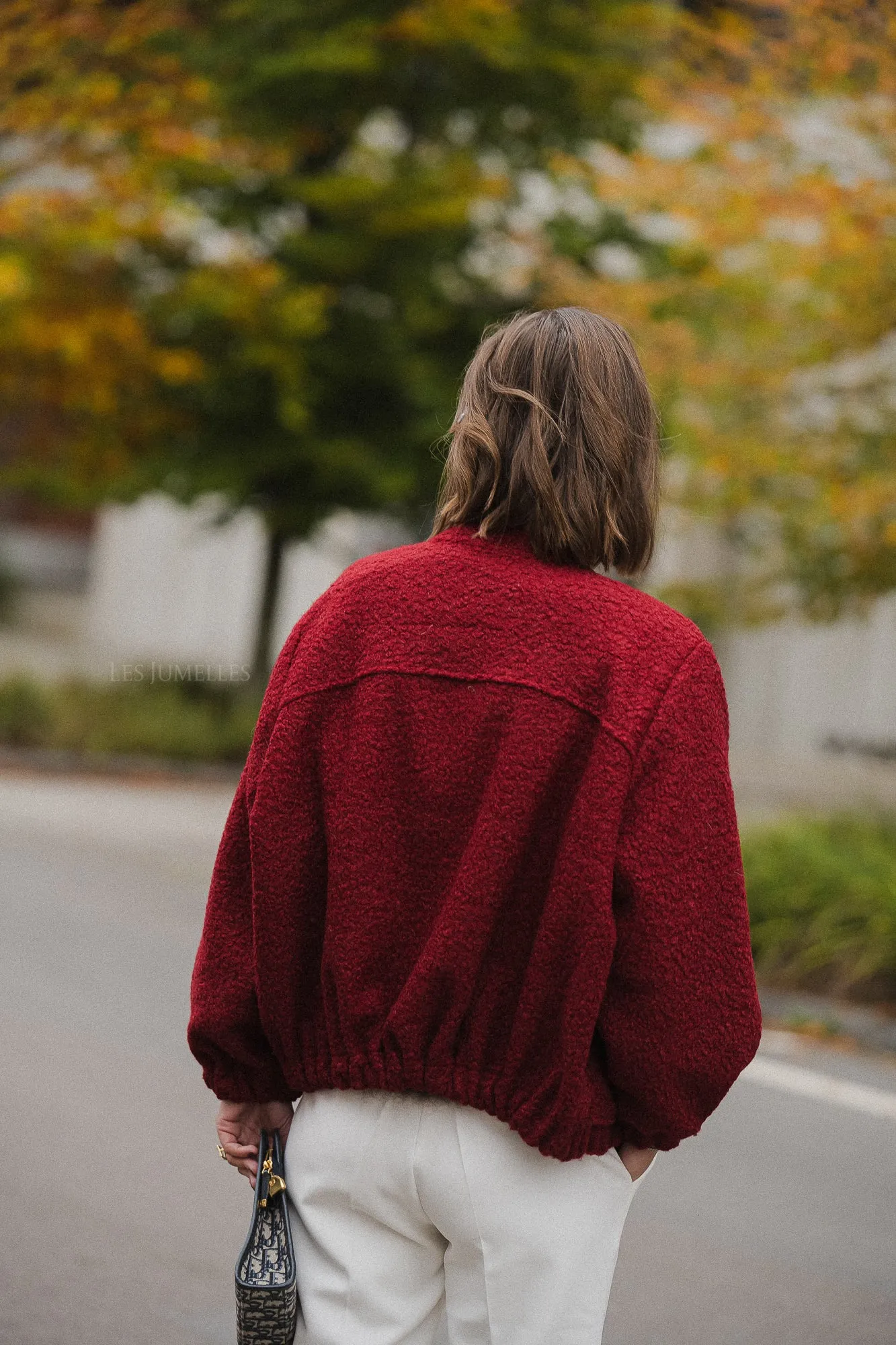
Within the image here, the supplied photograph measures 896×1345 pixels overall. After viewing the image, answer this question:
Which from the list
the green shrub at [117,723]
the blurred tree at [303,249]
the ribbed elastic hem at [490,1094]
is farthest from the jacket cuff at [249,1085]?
the green shrub at [117,723]

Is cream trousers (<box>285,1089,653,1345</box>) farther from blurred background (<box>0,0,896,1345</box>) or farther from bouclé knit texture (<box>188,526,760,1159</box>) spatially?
blurred background (<box>0,0,896,1345</box>)

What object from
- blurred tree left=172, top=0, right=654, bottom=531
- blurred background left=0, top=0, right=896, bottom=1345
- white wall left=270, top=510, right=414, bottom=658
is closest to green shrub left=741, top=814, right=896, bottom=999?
blurred background left=0, top=0, right=896, bottom=1345

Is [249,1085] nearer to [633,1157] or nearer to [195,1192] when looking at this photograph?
[633,1157]

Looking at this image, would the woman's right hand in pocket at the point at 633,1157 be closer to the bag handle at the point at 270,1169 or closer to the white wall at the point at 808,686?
the bag handle at the point at 270,1169

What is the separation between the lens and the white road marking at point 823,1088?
19.2 ft

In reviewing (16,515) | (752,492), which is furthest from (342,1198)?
(16,515)

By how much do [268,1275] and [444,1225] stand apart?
22 centimetres

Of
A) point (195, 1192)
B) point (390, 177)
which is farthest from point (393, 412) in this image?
point (195, 1192)

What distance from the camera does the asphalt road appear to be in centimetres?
385

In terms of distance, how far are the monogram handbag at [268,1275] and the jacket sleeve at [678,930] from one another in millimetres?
445

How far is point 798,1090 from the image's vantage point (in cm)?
598

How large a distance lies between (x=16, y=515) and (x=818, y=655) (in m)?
16.4

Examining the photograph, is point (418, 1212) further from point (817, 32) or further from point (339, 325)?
point (339, 325)

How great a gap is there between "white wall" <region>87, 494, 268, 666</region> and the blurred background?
17.3ft
